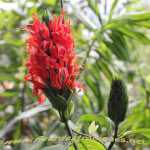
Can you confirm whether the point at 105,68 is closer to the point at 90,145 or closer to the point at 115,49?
the point at 115,49

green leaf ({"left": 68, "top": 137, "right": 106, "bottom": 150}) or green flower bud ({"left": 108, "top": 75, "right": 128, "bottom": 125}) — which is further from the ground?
green flower bud ({"left": 108, "top": 75, "right": 128, "bottom": 125})

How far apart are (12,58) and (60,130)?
0.69 metres

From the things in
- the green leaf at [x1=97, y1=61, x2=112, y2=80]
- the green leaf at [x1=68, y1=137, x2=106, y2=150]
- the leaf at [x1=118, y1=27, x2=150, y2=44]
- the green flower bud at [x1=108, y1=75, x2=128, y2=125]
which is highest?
the leaf at [x1=118, y1=27, x2=150, y2=44]

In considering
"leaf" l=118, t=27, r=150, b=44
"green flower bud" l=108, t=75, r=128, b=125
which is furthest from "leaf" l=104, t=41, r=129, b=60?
"green flower bud" l=108, t=75, r=128, b=125

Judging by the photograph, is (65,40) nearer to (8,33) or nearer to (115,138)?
(115,138)

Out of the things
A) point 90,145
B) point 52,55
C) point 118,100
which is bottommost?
point 90,145

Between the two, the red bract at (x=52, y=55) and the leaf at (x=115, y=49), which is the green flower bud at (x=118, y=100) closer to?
the red bract at (x=52, y=55)

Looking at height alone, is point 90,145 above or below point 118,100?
below

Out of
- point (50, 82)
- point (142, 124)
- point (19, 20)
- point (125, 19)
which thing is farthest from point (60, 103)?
point (19, 20)

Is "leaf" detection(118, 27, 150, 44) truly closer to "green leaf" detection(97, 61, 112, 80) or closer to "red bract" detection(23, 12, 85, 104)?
"green leaf" detection(97, 61, 112, 80)

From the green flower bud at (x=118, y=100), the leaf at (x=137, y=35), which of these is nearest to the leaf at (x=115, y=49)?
the leaf at (x=137, y=35)

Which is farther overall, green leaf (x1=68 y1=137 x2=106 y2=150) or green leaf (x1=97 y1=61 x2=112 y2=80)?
green leaf (x1=97 y1=61 x2=112 y2=80)

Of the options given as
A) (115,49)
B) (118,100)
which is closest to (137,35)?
(115,49)

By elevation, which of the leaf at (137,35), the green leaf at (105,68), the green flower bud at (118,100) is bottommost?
the green leaf at (105,68)
